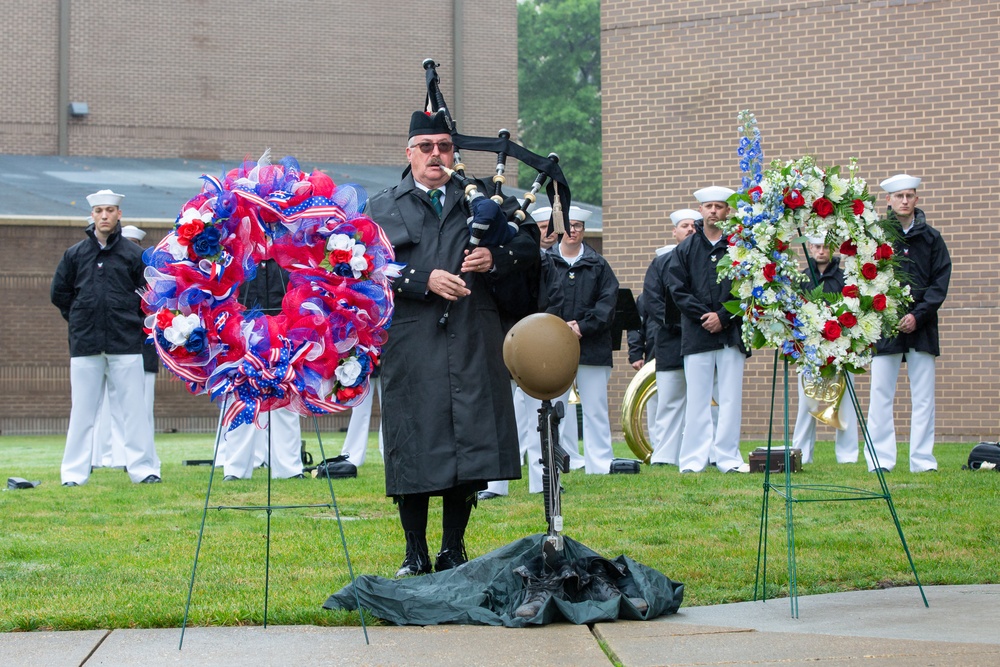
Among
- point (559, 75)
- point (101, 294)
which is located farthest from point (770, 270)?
point (559, 75)

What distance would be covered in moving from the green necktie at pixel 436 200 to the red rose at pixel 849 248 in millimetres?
2065

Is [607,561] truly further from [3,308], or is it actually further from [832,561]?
[3,308]

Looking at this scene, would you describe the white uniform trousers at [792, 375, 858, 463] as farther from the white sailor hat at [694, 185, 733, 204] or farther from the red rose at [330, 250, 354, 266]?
the red rose at [330, 250, 354, 266]

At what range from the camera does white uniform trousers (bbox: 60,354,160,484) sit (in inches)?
491

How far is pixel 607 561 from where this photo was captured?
6.10 meters

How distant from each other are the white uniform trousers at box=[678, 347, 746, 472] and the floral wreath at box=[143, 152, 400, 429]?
7.45 meters

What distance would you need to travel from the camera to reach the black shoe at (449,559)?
688 cm

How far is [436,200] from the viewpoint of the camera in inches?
278

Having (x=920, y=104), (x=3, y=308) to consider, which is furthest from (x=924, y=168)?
(x=3, y=308)

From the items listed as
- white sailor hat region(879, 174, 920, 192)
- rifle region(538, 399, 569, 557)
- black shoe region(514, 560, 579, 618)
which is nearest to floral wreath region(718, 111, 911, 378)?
rifle region(538, 399, 569, 557)

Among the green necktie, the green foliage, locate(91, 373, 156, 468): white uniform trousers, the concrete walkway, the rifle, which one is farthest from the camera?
the green foliage

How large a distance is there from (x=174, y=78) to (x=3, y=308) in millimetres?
11131

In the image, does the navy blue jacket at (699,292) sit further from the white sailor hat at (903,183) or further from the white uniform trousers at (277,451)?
the white uniform trousers at (277,451)

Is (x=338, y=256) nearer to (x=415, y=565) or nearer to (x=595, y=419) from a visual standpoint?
(x=415, y=565)
